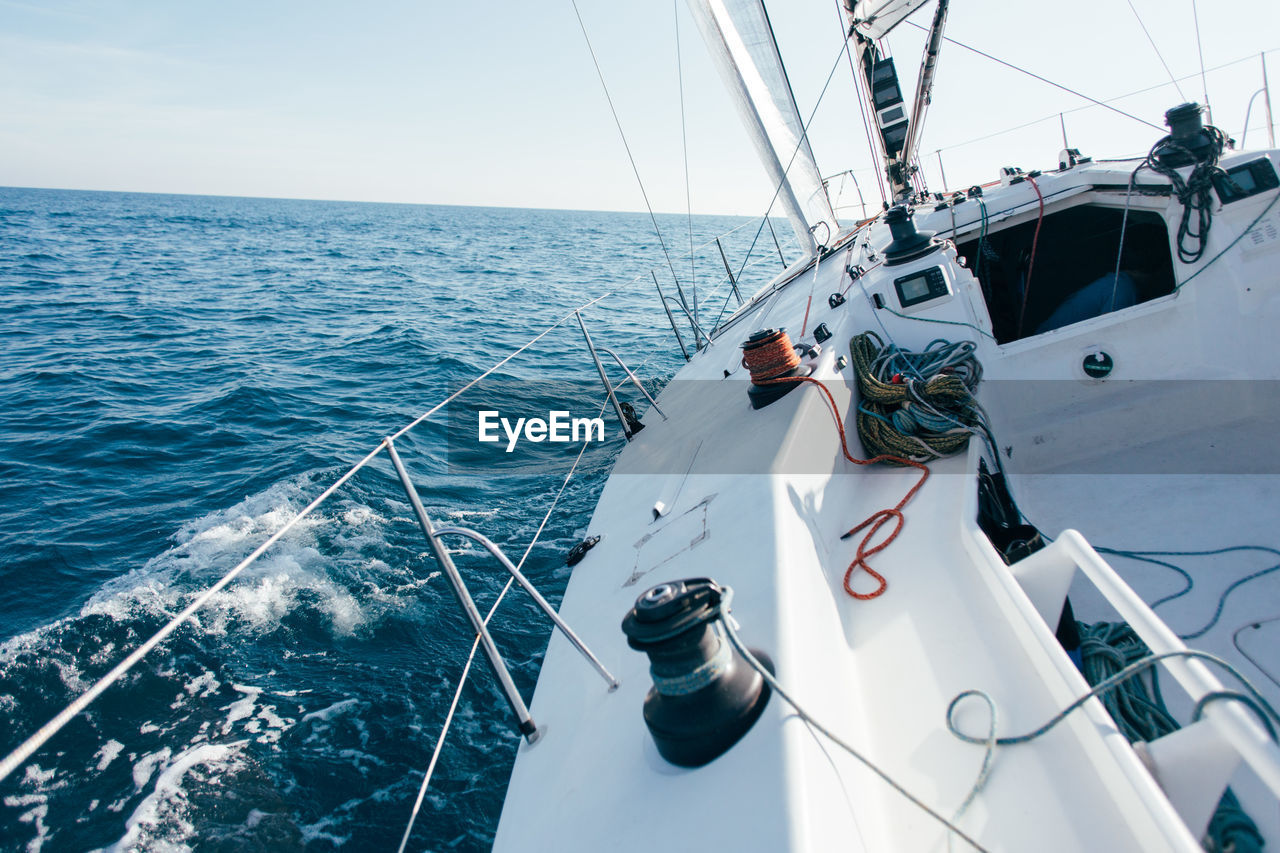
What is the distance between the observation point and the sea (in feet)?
9.64

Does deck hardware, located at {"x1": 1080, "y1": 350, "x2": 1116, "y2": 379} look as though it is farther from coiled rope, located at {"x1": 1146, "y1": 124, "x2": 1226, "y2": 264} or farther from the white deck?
coiled rope, located at {"x1": 1146, "y1": 124, "x2": 1226, "y2": 264}

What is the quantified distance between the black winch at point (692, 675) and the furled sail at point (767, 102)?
593cm

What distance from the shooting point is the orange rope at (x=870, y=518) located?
204 cm

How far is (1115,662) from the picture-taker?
1.62 m

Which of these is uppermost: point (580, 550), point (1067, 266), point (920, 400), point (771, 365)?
point (1067, 266)

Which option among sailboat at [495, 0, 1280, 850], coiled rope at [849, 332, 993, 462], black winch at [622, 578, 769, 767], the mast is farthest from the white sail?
black winch at [622, 578, 769, 767]

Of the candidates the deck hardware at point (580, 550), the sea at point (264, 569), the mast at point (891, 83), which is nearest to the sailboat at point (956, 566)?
the deck hardware at point (580, 550)

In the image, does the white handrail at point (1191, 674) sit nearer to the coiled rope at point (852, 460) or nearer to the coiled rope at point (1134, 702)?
the coiled rope at point (1134, 702)

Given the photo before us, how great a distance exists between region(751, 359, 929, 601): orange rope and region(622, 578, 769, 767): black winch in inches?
29.8

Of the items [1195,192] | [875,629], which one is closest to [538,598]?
[875,629]

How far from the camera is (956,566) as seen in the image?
198 cm

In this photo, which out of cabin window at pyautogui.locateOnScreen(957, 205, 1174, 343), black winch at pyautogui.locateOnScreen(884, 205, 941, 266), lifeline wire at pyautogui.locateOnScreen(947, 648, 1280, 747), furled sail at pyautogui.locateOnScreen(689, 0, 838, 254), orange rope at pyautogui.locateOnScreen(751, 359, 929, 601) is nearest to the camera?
lifeline wire at pyautogui.locateOnScreen(947, 648, 1280, 747)

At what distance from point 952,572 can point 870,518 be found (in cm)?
42

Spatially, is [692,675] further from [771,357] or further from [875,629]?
[771,357]
